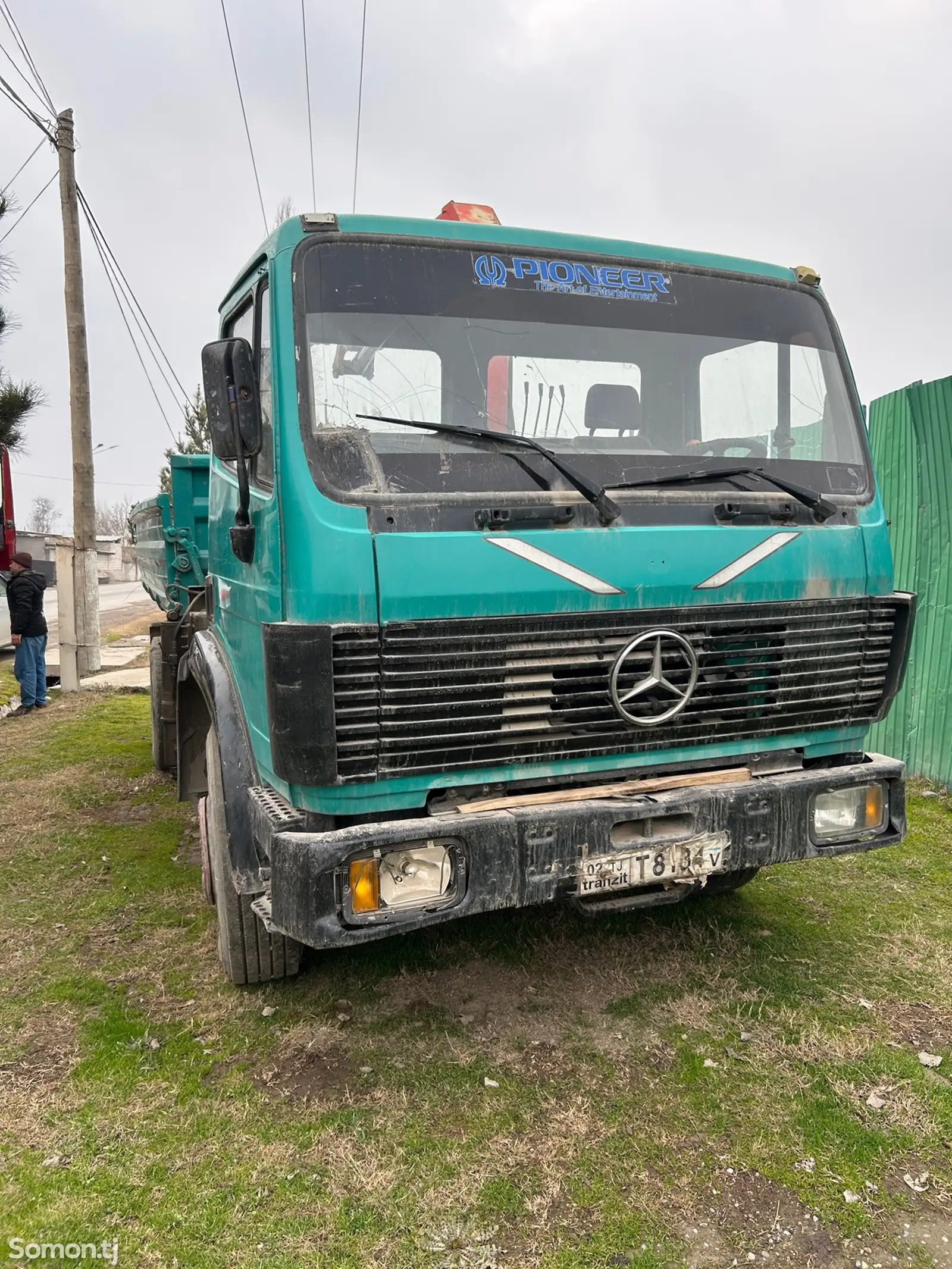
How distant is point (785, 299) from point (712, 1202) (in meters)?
2.88

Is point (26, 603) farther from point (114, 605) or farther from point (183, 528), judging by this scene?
point (114, 605)

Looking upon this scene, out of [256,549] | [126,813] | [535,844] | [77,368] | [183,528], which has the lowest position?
[126,813]

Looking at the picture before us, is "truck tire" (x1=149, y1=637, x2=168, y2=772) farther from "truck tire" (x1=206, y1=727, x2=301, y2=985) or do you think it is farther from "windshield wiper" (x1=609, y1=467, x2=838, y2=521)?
"windshield wiper" (x1=609, y1=467, x2=838, y2=521)

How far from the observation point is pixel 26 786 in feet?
20.5

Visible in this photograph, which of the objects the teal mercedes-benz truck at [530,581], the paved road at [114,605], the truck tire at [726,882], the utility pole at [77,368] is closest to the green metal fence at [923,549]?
the truck tire at [726,882]

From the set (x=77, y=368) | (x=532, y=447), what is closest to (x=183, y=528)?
(x=532, y=447)

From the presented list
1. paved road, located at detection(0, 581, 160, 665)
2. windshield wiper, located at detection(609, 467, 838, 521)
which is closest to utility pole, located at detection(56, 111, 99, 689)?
paved road, located at detection(0, 581, 160, 665)

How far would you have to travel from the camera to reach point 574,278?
116 inches

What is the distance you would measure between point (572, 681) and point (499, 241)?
141 cm

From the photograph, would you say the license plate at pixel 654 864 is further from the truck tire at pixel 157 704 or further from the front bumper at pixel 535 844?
the truck tire at pixel 157 704

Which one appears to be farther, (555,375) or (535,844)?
(555,375)

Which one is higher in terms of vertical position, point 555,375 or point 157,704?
point 555,375

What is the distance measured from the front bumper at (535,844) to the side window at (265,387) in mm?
1094

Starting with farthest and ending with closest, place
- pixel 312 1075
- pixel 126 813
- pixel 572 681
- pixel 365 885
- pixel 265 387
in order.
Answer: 1. pixel 126 813
2. pixel 312 1075
3. pixel 265 387
4. pixel 572 681
5. pixel 365 885
